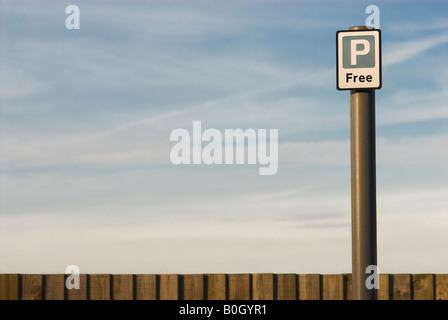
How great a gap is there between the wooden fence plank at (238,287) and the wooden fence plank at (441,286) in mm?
2255

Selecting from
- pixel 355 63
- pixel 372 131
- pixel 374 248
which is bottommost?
pixel 374 248

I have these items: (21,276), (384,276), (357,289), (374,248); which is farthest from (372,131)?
(21,276)

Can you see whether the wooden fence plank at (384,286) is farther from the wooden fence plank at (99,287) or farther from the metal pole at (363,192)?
the wooden fence plank at (99,287)

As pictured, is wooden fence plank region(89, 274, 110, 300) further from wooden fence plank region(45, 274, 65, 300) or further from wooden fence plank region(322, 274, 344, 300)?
wooden fence plank region(322, 274, 344, 300)

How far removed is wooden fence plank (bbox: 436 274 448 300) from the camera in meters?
6.89

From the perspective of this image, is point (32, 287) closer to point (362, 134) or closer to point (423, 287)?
point (362, 134)

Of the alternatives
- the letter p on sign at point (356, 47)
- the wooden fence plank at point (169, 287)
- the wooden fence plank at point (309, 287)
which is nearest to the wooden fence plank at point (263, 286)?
the wooden fence plank at point (309, 287)

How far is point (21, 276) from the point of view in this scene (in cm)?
708

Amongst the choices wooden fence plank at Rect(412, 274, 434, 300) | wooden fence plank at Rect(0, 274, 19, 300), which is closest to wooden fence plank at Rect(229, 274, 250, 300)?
wooden fence plank at Rect(412, 274, 434, 300)

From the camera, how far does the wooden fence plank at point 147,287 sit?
6867 mm

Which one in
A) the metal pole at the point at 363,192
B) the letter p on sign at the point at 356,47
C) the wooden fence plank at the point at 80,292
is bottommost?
the wooden fence plank at the point at 80,292

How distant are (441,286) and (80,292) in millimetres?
4312
